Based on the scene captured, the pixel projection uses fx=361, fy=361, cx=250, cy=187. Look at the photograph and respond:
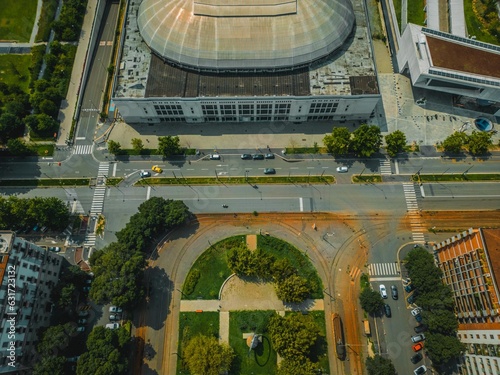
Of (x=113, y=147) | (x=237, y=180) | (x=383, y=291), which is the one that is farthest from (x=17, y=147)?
(x=383, y=291)

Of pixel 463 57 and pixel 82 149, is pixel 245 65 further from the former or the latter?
pixel 463 57

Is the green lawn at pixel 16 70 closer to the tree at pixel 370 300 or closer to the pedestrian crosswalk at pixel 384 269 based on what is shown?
the pedestrian crosswalk at pixel 384 269

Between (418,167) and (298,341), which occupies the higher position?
(418,167)

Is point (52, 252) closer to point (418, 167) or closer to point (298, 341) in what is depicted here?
point (298, 341)

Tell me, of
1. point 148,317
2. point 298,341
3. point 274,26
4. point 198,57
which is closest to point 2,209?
point 148,317

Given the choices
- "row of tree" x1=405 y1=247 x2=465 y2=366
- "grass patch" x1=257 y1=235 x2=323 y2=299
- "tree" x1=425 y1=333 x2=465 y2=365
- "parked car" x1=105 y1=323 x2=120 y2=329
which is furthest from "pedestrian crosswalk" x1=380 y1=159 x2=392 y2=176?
"parked car" x1=105 y1=323 x2=120 y2=329

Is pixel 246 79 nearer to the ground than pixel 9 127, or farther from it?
farther from it

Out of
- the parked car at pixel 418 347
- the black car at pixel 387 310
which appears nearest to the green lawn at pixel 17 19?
the black car at pixel 387 310
